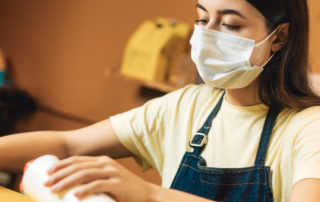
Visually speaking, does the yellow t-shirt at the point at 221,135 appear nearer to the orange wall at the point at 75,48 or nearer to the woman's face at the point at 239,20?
the woman's face at the point at 239,20

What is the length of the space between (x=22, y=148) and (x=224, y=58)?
2.19ft

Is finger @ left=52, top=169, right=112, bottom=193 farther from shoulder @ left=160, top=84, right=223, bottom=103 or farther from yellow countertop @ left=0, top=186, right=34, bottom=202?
shoulder @ left=160, top=84, right=223, bottom=103

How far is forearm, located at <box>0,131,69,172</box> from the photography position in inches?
48.1

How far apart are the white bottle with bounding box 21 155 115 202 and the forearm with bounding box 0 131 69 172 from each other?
33 centimetres

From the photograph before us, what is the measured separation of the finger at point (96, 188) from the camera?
796mm

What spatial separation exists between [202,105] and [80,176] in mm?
668

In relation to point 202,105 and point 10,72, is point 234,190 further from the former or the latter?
point 10,72

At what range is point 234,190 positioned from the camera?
1.20 metres

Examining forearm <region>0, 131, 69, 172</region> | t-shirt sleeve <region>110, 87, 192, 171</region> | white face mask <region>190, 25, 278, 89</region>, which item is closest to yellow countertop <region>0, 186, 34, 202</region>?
forearm <region>0, 131, 69, 172</region>

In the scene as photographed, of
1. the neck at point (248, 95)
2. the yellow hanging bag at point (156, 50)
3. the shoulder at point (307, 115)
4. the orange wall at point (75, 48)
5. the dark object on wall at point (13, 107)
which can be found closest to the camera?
the shoulder at point (307, 115)

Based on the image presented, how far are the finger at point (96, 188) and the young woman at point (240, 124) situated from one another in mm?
258

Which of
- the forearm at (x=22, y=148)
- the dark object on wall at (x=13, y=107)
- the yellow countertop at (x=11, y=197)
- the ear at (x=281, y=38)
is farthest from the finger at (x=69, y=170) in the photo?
the dark object on wall at (x=13, y=107)

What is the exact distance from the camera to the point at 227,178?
3.98 feet

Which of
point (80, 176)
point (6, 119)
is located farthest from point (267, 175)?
point (6, 119)
